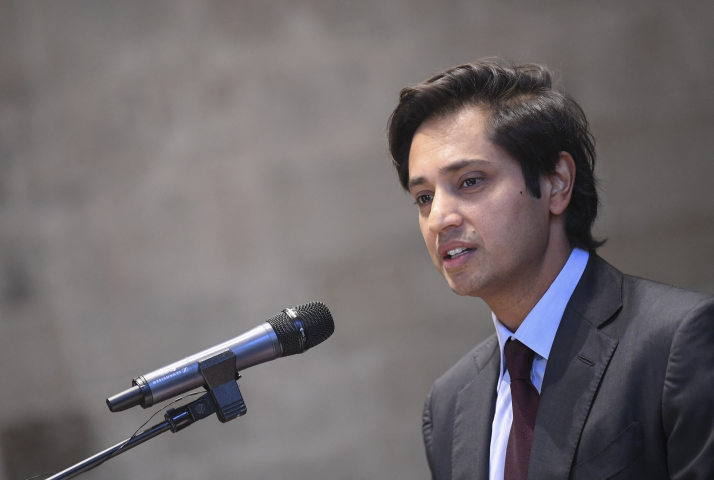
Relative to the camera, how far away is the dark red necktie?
1.51 metres

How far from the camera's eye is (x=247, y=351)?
1.32 m

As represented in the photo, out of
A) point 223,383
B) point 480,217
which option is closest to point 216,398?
point 223,383

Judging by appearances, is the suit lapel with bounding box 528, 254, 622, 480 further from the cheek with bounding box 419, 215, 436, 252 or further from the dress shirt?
the cheek with bounding box 419, 215, 436, 252

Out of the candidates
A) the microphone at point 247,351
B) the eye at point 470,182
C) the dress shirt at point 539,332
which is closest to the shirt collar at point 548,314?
the dress shirt at point 539,332

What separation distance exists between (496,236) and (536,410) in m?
0.46

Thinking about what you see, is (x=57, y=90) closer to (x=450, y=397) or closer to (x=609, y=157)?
(x=450, y=397)

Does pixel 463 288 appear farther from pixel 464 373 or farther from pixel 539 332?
pixel 464 373

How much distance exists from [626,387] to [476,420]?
495 mm

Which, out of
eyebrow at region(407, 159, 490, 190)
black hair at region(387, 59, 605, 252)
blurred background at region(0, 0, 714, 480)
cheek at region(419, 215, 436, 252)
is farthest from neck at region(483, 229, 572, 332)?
blurred background at region(0, 0, 714, 480)

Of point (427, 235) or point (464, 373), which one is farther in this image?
point (464, 373)

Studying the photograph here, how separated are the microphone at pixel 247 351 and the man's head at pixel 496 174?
1.46 feet

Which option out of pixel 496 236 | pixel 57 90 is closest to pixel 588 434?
pixel 496 236

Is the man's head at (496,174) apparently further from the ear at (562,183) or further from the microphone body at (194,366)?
the microphone body at (194,366)

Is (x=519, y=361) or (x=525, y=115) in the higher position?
(x=525, y=115)
